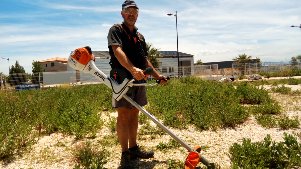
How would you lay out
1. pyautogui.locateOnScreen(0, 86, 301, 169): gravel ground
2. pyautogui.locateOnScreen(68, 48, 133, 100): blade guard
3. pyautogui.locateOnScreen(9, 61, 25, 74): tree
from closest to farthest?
pyautogui.locateOnScreen(68, 48, 133, 100): blade guard, pyautogui.locateOnScreen(0, 86, 301, 169): gravel ground, pyautogui.locateOnScreen(9, 61, 25, 74): tree

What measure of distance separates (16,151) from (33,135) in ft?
2.27

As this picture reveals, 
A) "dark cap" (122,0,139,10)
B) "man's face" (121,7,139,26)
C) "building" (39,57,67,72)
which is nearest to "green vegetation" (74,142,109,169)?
"man's face" (121,7,139,26)

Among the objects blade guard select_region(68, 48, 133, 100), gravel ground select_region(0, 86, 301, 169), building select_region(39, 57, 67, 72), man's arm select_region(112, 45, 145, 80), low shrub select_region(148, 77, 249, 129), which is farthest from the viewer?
building select_region(39, 57, 67, 72)

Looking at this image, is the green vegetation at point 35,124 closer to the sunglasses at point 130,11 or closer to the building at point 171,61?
the sunglasses at point 130,11

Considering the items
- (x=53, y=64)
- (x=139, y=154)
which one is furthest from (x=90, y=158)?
(x=53, y=64)

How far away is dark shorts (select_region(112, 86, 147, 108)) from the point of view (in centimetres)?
432

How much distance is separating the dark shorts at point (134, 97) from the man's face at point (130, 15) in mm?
807

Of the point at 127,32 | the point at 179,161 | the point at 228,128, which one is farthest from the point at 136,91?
the point at 228,128

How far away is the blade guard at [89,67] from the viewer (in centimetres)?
411

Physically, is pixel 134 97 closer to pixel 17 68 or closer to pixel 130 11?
pixel 130 11

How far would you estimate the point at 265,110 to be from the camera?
754 cm

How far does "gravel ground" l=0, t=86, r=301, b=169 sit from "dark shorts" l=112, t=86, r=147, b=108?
76 cm

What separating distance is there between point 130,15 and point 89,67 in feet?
2.59

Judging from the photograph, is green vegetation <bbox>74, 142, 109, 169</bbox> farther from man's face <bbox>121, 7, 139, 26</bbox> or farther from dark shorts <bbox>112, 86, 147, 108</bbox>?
man's face <bbox>121, 7, 139, 26</bbox>
